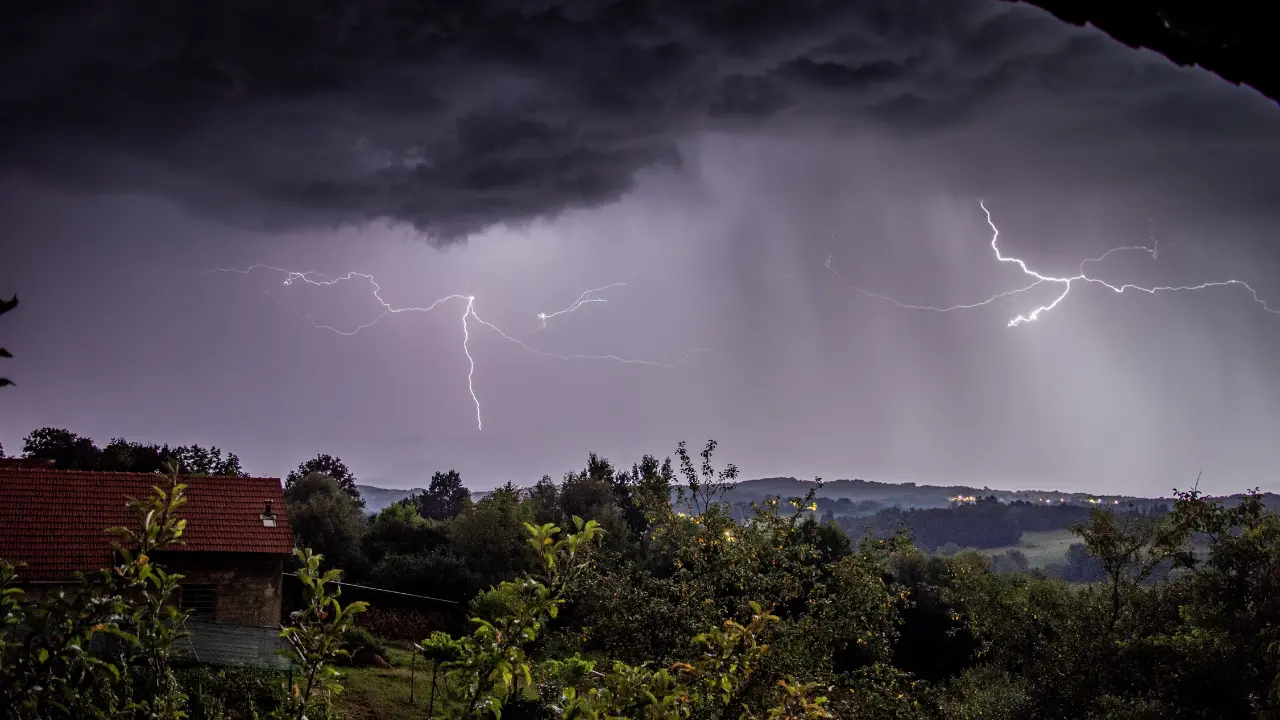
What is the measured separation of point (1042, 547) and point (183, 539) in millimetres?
126666

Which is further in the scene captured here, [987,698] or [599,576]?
[987,698]

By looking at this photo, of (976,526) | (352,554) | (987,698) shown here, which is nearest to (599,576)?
(987,698)

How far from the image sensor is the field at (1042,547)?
108m

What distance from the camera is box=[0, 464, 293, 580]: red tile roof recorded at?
72.9 ft

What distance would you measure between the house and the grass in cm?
352

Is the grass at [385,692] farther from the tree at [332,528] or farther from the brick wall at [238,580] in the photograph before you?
the tree at [332,528]

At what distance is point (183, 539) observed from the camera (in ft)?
76.2

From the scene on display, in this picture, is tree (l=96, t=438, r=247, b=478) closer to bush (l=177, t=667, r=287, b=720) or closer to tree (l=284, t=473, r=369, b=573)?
tree (l=284, t=473, r=369, b=573)

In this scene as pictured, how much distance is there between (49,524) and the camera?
75.3ft

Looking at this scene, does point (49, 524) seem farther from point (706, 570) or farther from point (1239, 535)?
point (1239, 535)

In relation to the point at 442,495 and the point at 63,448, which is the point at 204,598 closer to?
the point at 63,448

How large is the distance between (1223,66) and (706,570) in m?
10.6

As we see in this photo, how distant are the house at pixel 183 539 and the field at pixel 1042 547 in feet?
333

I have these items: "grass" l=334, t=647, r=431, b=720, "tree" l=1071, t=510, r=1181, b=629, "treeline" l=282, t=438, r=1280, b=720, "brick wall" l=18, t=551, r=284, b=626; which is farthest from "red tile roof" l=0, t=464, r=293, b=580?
"tree" l=1071, t=510, r=1181, b=629
